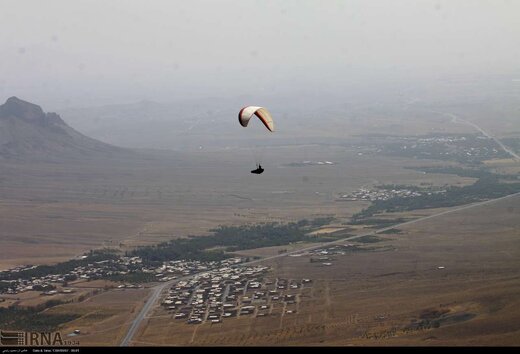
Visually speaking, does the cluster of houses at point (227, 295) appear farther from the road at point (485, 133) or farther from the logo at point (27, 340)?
the road at point (485, 133)

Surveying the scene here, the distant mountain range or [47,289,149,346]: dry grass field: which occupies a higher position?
the distant mountain range

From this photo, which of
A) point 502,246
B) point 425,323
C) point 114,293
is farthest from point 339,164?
point 425,323

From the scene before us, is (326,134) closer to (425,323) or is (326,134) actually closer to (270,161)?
(270,161)

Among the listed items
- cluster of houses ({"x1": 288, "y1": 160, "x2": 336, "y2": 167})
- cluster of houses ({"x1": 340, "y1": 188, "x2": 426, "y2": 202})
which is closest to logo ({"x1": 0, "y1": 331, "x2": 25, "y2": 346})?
cluster of houses ({"x1": 340, "y1": 188, "x2": 426, "y2": 202})

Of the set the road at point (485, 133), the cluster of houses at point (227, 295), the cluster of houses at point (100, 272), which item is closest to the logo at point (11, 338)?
the cluster of houses at point (227, 295)

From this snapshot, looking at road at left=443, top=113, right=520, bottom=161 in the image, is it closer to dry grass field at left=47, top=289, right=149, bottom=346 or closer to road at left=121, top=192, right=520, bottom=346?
road at left=121, top=192, right=520, bottom=346
